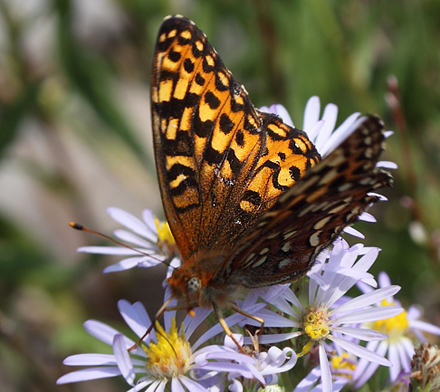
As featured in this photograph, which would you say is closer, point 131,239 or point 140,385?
point 140,385

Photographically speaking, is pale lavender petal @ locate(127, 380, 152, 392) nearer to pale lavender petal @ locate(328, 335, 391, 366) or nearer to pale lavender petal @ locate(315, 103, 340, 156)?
pale lavender petal @ locate(328, 335, 391, 366)

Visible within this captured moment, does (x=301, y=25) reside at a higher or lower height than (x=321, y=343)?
higher

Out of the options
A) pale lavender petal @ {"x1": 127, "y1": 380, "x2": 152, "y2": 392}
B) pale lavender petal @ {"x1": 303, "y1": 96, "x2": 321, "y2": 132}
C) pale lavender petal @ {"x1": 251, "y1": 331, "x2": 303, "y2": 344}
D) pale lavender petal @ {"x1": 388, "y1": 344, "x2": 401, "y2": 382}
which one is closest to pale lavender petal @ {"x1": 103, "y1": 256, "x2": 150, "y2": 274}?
pale lavender petal @ {"x1": 127, "y1": 380, "x2": 152, "y2": 392}

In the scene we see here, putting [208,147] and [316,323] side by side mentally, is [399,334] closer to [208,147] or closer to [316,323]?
[316,323]

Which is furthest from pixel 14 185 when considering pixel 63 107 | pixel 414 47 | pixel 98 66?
pixel 414 47

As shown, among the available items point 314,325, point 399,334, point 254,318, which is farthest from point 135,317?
point 399,334

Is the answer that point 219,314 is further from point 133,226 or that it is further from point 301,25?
point 301,25

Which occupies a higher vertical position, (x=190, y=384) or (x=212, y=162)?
(x=212, y=162)
